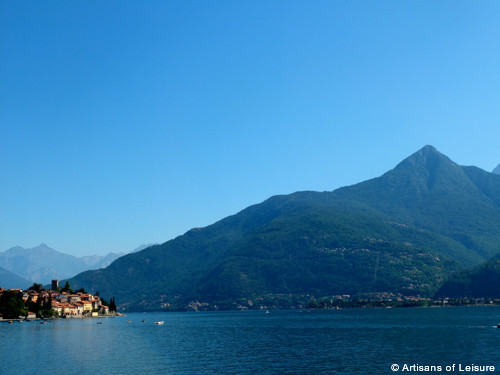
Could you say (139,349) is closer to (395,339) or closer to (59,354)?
(59,354)

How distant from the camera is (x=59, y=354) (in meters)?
78.1

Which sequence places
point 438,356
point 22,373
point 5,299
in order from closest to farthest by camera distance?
point 22,373, point 438,356, point 5,299

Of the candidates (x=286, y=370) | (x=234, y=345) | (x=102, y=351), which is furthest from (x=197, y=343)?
(x=286, y=370)

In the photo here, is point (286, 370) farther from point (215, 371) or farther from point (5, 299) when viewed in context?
point (5, 299)

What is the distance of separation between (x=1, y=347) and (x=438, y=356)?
72.6 meters

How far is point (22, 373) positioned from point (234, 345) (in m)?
41.3

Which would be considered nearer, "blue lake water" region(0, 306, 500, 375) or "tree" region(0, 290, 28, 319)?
"blue lake water" region(0, 306, 500, 375)

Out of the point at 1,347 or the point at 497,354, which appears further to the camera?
the point at 1,347

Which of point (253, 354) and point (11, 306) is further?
point (11, 306)

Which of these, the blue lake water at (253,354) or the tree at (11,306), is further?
the tree at (11,306)

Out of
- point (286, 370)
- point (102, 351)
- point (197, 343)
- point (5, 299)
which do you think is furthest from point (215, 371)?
point (5, 299)

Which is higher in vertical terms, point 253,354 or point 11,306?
point 11,306

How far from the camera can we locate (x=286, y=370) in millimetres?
59844

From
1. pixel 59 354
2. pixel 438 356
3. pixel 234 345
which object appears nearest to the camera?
pixel 438 356
